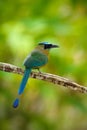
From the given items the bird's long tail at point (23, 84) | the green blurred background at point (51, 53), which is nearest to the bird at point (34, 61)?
the bird's long tail at point (23, 84)

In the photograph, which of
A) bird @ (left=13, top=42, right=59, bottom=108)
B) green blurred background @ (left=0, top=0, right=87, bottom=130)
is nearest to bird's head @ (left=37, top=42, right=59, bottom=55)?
bird @ (left=13, top=42, right=59, bottom=108)

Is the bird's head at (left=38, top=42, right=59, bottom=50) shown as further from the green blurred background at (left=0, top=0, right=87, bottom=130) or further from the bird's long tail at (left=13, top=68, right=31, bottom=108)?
the green blurred background at (left=0, top=0, right=87, bottom=130)

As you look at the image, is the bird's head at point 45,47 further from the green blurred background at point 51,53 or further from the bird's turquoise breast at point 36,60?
the green blurred background at point 51,53

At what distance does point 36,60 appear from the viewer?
0.70 meters

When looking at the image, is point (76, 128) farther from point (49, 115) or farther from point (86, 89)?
point (86, 89)

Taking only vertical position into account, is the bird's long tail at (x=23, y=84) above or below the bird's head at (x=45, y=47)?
below

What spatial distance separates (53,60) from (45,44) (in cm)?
120

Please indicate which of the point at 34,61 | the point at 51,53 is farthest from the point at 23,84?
the point at 51,53

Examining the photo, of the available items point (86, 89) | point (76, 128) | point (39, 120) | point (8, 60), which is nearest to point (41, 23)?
point (8, 60)

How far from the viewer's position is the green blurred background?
186 cm

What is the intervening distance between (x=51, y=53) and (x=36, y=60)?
120 cm

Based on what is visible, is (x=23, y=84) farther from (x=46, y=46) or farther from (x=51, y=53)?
(x=51, y=53)

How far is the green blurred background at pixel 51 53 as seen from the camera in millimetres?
1858

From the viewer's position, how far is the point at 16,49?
1.82 meters
